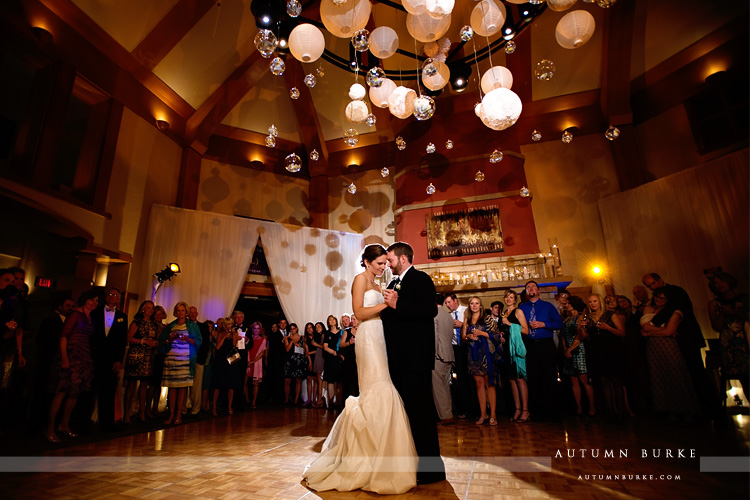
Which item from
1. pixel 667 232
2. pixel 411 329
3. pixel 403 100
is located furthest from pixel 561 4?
pixel 667 232

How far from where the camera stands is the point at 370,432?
1.99 meters

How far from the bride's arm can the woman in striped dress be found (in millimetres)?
2972

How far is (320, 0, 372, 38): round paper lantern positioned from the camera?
3307 mm

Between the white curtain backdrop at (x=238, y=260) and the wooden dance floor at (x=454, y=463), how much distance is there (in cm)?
401

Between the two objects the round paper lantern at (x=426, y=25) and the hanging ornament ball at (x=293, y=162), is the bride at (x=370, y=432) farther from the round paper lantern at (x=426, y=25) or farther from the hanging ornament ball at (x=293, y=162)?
the hanging ornament ball at (x=293, y=162)

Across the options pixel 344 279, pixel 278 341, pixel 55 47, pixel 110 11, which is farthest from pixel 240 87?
pixel 278 341

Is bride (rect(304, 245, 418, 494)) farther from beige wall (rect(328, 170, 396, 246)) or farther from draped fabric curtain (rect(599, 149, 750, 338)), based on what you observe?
beige wall (rect(328, 170, 396, 246))

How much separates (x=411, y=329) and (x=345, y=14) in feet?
9.79

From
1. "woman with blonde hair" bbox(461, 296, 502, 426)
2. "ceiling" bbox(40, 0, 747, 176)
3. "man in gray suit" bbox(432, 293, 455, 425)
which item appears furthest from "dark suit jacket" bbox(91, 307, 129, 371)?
"ceiling" bbox(40, 0, 747, 176)

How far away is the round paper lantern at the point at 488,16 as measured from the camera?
356 cm

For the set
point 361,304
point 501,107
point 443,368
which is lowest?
point 443,368

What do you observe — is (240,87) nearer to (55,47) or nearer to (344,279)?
(55,47)

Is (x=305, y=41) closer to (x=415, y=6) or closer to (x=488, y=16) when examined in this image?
(x=415, y=6)

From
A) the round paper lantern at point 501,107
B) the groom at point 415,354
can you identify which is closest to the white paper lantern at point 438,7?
the round paper lantern at point 501,107
